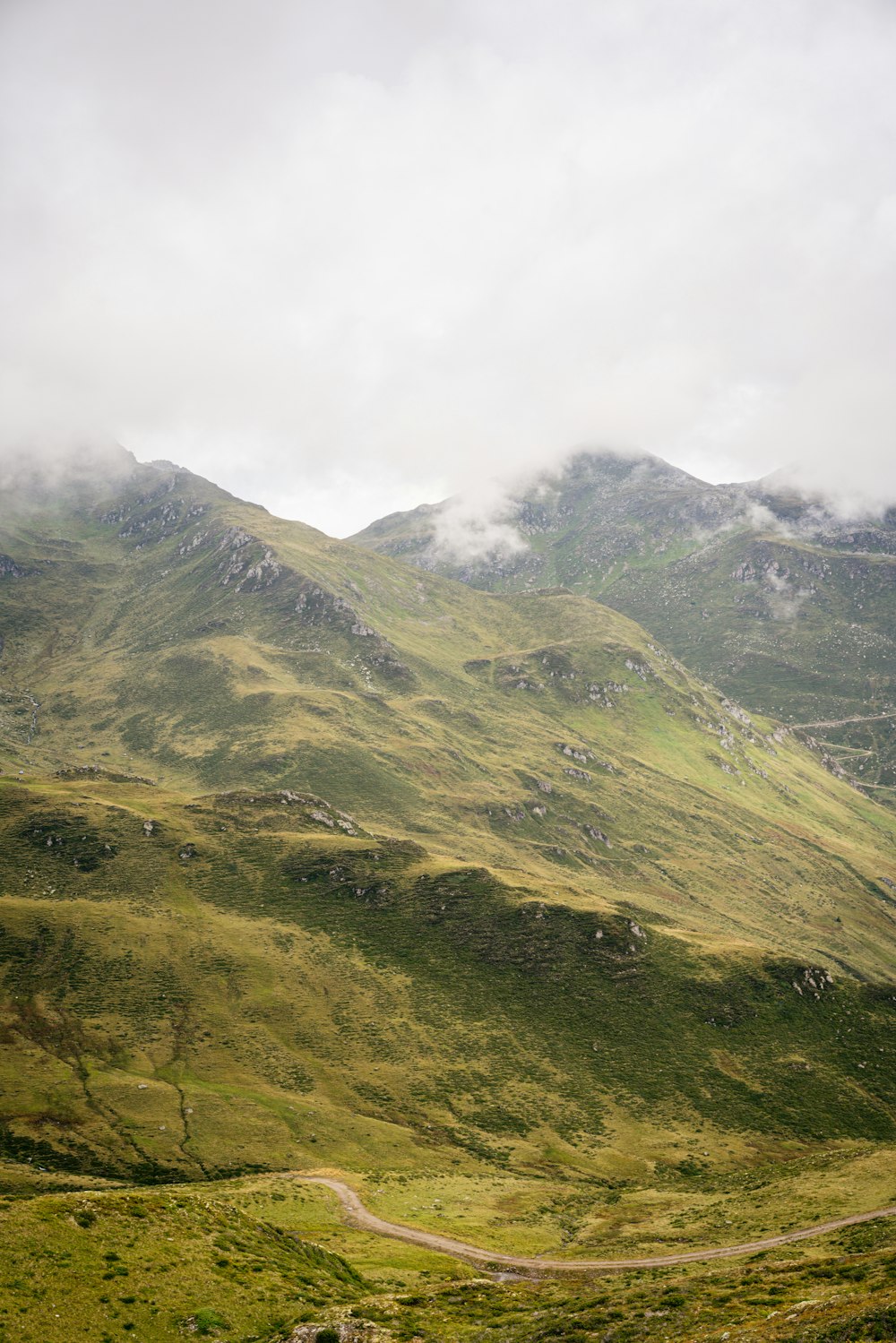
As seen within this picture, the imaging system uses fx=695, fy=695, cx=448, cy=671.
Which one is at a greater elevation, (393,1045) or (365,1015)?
(365,1015)

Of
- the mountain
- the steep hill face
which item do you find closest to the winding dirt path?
the mountain

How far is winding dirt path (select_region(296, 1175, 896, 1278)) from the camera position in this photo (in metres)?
59.7

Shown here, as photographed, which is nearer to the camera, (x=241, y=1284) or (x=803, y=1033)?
(x=241, y=1284)

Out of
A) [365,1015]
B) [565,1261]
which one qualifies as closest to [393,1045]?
[365,1015]

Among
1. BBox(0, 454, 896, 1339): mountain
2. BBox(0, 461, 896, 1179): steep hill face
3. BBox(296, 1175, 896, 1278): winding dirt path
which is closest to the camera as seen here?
BBox(296, 1175, 896, 1278): winding dirt path

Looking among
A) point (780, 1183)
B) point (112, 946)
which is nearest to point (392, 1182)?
point (780, 1183)

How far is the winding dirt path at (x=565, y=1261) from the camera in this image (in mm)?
59688

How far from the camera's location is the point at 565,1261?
6444 centimetres

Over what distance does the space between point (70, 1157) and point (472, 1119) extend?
188 feet

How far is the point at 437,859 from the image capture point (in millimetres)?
184000

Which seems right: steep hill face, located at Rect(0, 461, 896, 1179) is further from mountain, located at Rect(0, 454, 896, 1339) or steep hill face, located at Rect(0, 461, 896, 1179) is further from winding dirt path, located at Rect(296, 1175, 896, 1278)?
winding dirt path, located at Rect(296, 1175, 896, 1278)

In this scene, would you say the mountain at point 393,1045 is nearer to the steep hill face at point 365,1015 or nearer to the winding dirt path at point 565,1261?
the steep hill face at point 365,1015

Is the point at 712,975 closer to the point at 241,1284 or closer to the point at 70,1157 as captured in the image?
the point at 70,1157

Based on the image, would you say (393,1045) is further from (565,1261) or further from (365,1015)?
(565,1261)
